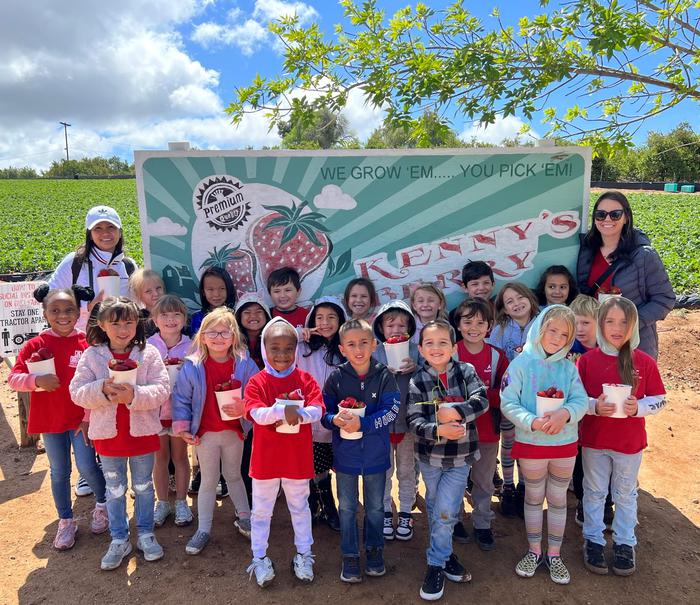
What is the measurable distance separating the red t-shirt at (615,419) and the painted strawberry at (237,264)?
10.1ft

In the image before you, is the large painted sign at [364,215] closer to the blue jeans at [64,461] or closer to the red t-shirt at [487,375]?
the red t-shirt at [487,375]

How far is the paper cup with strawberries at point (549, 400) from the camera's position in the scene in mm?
3252

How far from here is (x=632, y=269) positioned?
427 centimetres

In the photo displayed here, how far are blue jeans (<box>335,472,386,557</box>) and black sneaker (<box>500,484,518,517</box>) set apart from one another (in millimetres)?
1349

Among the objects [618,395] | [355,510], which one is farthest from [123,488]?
[618,395]

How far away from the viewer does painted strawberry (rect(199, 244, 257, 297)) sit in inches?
198

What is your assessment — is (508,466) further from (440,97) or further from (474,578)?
(440,97)

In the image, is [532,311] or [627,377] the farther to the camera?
[532,311]

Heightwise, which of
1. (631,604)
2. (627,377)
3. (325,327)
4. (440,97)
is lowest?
(631,604)

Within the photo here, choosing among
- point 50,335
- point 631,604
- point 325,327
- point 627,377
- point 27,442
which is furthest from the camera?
point 27,442

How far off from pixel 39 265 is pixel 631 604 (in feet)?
57.2

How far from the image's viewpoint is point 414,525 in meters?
4.18

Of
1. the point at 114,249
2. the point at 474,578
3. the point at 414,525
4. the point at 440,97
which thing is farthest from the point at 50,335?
the point at 440,97

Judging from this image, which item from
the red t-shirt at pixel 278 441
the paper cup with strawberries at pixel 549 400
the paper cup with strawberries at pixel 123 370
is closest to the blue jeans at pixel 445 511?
the paper cup with strawberries at pixel 549 400
